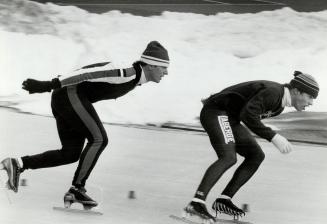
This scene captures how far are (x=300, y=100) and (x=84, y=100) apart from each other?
1417mm

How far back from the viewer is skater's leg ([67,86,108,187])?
4.32 metres

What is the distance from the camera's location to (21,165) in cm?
450

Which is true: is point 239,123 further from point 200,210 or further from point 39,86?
point 39,86

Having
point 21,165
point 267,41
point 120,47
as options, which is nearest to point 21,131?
point 21,165

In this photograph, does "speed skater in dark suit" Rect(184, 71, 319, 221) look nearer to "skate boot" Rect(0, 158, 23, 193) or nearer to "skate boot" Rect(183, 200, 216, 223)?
"skate boot" Rect(183, 200, 216, 223)

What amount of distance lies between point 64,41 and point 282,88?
1.68 meters

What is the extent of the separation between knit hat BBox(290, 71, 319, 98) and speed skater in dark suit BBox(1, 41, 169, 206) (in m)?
0.87

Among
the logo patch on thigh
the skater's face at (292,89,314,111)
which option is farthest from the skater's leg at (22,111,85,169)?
the skater's face at (292,89,314,111)

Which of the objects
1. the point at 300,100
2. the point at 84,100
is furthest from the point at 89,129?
the point at 300,100

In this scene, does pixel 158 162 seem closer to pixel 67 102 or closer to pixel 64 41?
pixel 67 102

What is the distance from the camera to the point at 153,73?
4.41 m

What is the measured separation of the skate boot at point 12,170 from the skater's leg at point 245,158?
56.1 inches

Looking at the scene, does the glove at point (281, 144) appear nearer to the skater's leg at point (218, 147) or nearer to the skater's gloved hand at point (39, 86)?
the skater's leg at point (218, 147)

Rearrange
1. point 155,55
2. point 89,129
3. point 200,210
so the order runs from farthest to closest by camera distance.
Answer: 1. point 155,55
2. point 89,129
3. point 200,210
